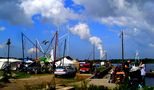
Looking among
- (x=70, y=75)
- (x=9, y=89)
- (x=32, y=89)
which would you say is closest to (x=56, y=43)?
(x=70, y=75)

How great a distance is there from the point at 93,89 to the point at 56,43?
5936cm

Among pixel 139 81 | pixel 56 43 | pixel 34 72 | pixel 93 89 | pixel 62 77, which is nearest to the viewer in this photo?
pixel 93 89

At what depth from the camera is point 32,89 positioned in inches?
1147

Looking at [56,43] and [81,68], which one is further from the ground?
[56,43]

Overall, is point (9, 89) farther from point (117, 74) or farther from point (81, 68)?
point (81, 68)

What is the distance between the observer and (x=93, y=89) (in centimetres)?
2619

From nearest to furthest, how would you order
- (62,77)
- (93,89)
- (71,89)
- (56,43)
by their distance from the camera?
(93,89), (71,89), (62,77), (56,43)

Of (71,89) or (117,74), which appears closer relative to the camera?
(71,89)

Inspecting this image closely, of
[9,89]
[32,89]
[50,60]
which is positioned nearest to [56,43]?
[50,60]

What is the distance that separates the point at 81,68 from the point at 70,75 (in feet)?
62.0

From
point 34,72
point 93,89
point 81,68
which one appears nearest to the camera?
point 93,89

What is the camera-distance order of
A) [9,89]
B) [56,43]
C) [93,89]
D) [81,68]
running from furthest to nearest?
[56,43]
[81,68]
[9,89]
[93,89]

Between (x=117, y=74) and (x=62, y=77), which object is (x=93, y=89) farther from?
(x=62, y=77)

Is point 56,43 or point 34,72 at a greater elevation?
point 56,43
